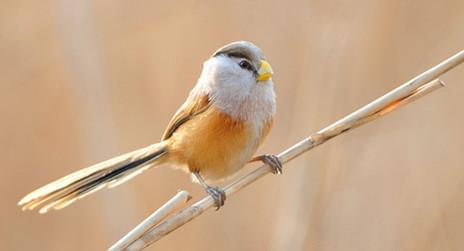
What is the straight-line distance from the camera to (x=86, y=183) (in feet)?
8.61

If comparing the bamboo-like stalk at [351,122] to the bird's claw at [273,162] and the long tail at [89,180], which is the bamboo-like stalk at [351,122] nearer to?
the bird's claw at [273,162]

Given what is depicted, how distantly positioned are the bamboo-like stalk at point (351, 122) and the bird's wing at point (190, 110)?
50 cm

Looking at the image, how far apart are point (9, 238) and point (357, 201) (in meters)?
1.92

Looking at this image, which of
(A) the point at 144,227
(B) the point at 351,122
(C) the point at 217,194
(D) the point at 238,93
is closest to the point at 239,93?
(D) the point at 238,93

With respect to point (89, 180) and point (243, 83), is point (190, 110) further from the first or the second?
point (89, 180)

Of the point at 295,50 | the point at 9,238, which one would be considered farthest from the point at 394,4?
the point at 9,238

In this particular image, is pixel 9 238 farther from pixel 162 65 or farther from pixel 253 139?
pixel 253 139

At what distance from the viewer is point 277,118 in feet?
12.1

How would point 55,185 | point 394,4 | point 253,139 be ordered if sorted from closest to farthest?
point 55,185 < point 253,139 < point 394,4

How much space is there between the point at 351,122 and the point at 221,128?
62cm

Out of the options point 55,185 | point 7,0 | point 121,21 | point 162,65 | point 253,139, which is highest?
point 7,0

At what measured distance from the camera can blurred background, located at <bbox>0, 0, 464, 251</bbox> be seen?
318 cm

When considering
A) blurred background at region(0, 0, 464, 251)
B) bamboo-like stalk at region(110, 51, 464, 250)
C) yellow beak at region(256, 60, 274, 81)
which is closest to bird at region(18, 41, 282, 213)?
yellow beak at region(256, 60, 274, 81)

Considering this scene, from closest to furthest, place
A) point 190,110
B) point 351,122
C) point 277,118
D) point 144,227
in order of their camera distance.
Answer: point 144,227 < point 351,122 < point 190,110 < point 277,118
